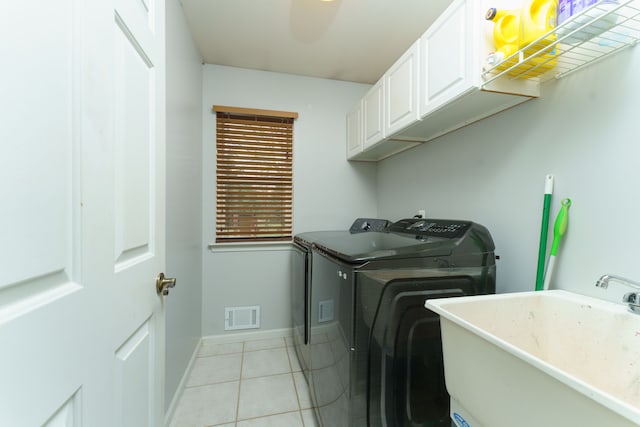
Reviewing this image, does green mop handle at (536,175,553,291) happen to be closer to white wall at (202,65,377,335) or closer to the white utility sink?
the white utility sink

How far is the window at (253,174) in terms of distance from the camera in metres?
2.42

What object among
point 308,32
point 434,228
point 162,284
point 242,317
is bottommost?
point 242,317

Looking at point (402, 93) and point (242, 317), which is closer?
point (402, 93)

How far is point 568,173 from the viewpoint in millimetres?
1071

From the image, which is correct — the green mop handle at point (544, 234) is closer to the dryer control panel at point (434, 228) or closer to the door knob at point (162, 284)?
the dryer control panel at point (434, 228)

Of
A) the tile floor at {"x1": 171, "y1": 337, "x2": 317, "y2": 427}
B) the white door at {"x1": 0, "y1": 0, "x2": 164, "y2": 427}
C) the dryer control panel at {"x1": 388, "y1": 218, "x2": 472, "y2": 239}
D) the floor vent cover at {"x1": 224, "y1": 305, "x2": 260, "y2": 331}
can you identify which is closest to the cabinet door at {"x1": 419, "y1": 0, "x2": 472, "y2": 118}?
the dryer control panel at {"x1": 388, "y1": 218, "x2": 472, "y2": 239}

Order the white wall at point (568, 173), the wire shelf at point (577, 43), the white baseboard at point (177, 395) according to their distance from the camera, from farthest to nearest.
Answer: the white baseboard at point (177, 395) → the white wall at point (568, 173) → the wire shelf at point (577, 43)

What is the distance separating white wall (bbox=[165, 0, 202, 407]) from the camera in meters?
1.57

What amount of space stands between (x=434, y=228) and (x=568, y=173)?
637 mm

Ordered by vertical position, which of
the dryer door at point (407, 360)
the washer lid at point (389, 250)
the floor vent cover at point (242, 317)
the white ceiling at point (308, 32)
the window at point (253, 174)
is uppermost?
the white ceiling at point (308, 32)

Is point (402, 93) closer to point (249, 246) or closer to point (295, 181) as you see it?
point (295, 181)

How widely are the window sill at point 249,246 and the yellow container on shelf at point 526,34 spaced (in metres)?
2.07

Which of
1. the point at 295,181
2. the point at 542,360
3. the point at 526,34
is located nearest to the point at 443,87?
the point at 526,34

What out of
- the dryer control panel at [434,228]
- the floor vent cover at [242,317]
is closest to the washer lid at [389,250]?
the dryer control panel at [434,228]
